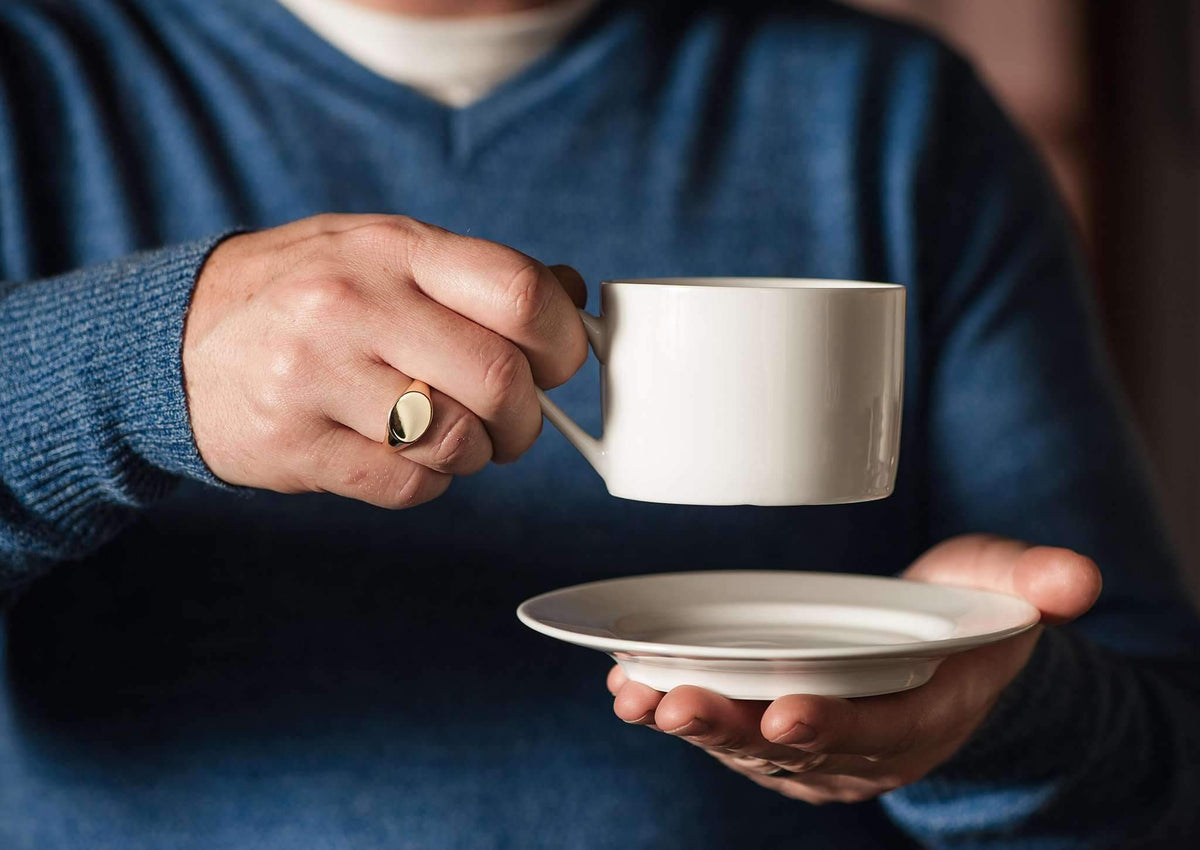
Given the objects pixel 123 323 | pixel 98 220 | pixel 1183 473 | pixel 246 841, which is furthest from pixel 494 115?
pixel 1183 473

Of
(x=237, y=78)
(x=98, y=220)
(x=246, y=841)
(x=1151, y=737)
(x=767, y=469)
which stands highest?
(x=237, y=78)

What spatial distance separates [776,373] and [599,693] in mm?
463

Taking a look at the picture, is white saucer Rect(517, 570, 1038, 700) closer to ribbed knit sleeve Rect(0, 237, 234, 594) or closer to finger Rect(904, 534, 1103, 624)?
finger Rect(904, 534, 1103, 624)

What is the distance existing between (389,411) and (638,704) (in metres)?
0.18

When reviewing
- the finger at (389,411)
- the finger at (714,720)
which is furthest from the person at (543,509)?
the finger at (389,411)

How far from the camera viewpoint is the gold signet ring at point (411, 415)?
1.78ft

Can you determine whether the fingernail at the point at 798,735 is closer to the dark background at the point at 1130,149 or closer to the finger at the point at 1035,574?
the finger at the point at 1035,574

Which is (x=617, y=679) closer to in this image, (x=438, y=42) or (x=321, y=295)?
(x=321, y=295)

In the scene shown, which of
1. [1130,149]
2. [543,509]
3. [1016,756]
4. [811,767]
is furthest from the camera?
[1130,149]

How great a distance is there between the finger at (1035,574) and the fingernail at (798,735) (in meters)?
0.19

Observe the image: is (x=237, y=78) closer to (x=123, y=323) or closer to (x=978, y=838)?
(x=123, y=323)

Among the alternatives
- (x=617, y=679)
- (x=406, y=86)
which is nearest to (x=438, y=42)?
(x=406, y=86)

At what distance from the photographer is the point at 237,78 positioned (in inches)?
40.3

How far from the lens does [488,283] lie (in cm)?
53
